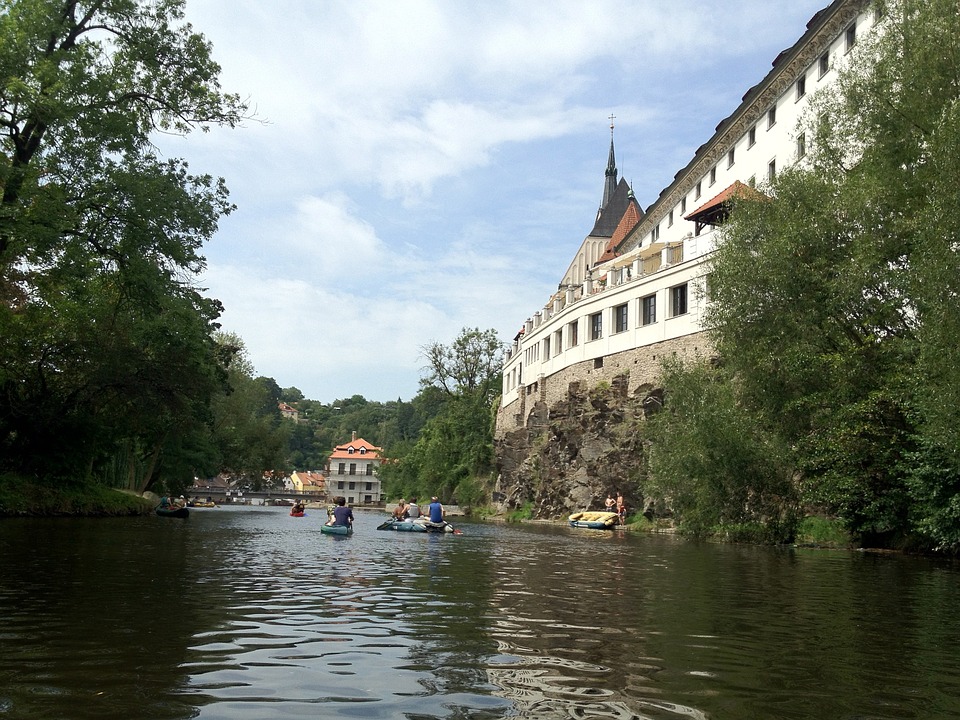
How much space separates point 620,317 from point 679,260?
257 inches

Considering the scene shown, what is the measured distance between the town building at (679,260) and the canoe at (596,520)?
7813 mm

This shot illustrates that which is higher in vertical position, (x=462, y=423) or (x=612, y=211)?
(x=612, y=211)

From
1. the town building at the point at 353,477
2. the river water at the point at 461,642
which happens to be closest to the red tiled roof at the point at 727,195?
the river water at the point at 461,642

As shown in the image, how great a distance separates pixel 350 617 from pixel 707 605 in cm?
497

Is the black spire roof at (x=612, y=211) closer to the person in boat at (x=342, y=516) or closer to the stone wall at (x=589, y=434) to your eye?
the stone wall at (x=589, y=434)

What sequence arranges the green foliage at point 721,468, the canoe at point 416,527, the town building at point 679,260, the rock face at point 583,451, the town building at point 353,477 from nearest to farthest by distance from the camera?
the green foliage at point 721,468 → the canoe at point 416,527 → the town building at point 679,260 → the rock face at point 583,451 → the town building at point 353,477

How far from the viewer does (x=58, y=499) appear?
1412 inches

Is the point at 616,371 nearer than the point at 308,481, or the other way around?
the point at 616,371

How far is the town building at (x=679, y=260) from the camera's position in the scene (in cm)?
4122

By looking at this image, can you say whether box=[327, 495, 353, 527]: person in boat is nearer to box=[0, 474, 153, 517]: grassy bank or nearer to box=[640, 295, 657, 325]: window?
box=[0, 474, 153, 517]: grassy bank

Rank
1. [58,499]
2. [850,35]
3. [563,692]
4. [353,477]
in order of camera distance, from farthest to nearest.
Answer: [353,477] < [850,35] < [58,499] < [563,692]

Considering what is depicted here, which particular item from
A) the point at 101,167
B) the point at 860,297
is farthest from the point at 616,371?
the point at 101,167

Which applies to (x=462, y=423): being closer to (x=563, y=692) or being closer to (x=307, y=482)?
(x=563, y=692)

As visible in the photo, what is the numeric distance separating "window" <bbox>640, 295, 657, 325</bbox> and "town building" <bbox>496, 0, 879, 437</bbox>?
57mm
